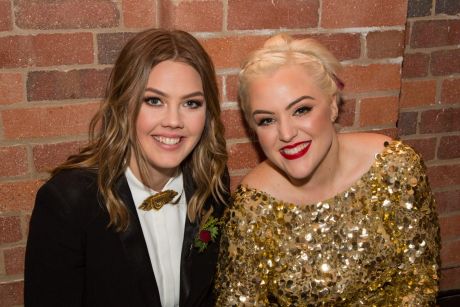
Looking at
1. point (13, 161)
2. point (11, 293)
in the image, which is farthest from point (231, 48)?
point (11, 293)

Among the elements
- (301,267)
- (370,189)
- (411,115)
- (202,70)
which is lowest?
(301,267)

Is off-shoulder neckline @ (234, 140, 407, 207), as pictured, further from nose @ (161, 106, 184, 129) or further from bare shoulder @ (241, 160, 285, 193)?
nose @ (161, 106, 184, 129)

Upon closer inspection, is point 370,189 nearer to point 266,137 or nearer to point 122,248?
point 266,137

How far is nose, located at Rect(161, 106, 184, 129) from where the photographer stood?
66.1 inches

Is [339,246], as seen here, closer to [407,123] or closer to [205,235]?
[205,235]

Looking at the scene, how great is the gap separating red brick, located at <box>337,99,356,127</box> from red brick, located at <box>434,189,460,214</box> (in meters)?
0.77

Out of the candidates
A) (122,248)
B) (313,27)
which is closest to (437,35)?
(313,27)

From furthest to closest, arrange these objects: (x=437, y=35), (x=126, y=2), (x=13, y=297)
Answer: (x=437, y=35), (x=13, y=297), (x=126, y=2)

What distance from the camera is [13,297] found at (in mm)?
2041

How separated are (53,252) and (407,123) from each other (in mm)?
1558

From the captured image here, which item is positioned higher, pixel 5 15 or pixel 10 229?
pixel 5 15

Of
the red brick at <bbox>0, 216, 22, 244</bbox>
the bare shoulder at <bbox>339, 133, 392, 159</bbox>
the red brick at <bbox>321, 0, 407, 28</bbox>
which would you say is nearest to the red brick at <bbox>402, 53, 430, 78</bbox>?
the red brick at <bbox>321, 0, 407, 28</bbox>

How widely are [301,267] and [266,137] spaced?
0.44 meters

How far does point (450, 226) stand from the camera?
8.82 feet
